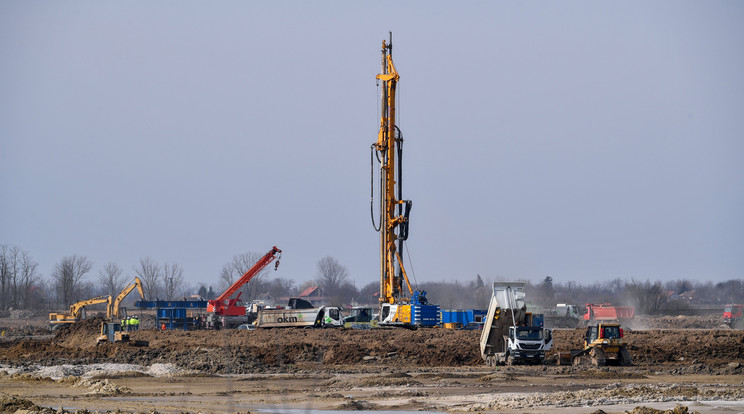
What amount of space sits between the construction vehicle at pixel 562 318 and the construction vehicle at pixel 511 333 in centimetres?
3495

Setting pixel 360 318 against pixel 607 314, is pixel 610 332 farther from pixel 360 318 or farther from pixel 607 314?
pixel 607 314

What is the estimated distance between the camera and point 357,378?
2986 centimetres

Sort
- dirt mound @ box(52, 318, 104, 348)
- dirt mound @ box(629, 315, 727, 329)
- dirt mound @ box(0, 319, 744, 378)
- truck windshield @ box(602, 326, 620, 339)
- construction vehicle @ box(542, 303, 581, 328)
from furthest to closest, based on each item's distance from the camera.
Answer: dirt mound @ box(629, 315, 727, 329) → construction vehicle @ box(542, 303, 581, 328) → dirt mound @ box(52, 318, 104, 348) → dirt mound @ box(0, 319, 744, 378) → truck windshield @ box(602, 326, 620, 339)

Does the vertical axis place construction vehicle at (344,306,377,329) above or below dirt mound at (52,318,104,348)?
above

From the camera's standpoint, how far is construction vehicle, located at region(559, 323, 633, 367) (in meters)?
33.7

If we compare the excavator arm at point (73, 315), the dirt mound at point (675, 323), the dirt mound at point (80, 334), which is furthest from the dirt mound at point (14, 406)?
the dirt mound at point (675, 323)

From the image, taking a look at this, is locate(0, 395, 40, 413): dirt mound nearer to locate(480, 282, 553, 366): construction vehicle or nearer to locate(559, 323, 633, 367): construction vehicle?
locate(480, 282, 553, 366): construction vehicle

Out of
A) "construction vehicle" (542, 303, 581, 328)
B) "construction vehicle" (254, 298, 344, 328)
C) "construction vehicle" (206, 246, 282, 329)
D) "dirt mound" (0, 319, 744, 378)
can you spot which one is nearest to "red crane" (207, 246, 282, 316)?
"construction vehicle" (206, 246, 282, 329)

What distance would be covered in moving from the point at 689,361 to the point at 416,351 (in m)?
12.0

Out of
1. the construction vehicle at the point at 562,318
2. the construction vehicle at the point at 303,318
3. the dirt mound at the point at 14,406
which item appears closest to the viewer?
the dirt mound at the point at 14,406

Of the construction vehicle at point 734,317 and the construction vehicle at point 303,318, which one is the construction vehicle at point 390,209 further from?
the construction vehicle at point 734,317

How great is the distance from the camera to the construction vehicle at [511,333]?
32.7 meters

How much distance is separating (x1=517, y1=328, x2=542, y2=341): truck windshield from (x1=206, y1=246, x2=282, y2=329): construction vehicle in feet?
108

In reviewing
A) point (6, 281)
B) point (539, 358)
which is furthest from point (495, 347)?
point (6, 281)
